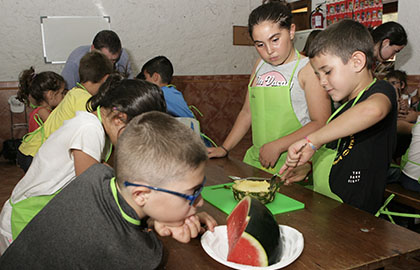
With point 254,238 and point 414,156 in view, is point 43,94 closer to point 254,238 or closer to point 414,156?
point 254,238

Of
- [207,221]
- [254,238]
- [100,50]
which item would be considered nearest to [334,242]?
[254,238]

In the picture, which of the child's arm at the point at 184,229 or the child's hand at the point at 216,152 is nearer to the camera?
the child's arm at the point at 184,229

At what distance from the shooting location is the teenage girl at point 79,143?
1582mm

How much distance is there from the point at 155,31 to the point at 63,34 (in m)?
1.43

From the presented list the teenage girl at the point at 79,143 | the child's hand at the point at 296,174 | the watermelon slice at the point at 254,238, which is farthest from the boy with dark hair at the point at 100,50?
the watermelon slice at the point at 254,238

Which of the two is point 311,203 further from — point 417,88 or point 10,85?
point 10,85

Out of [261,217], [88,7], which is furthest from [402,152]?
[88,7]

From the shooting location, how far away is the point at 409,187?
258 cm

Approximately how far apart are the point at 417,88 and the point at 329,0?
2.11 meters

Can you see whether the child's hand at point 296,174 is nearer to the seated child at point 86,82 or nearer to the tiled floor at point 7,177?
the seated child at point 86,82

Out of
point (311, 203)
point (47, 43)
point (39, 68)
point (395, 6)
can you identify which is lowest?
point (311, 203)

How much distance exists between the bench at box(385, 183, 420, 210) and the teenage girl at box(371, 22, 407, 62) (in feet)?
5.23

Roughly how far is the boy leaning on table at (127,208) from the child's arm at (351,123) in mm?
563

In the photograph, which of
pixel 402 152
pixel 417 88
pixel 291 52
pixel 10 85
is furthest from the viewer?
pixel 10 85
